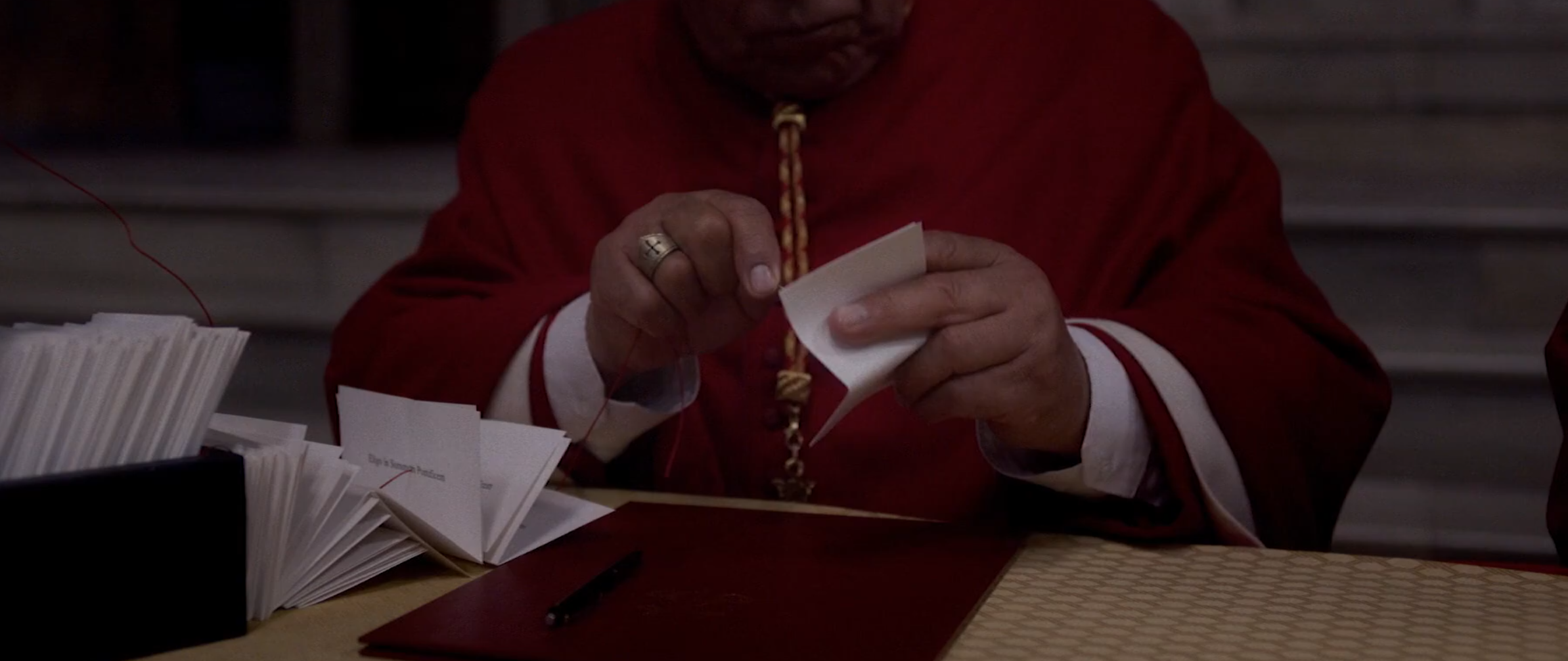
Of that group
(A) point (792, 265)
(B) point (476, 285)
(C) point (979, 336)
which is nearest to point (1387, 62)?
(A) point (792, 265)

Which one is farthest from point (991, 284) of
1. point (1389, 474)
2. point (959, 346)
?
point (1389, 474)

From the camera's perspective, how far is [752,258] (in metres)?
0.94

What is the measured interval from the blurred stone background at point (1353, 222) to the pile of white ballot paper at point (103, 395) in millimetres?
1741

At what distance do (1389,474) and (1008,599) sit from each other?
60.0 inches

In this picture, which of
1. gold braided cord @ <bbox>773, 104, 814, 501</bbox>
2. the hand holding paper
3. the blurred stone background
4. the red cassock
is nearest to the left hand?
the hand holding paper

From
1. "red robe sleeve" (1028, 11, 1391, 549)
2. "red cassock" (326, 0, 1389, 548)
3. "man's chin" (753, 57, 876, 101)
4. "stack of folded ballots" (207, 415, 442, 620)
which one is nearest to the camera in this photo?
"stack of folded ballots" (207, 415, 442, 620)

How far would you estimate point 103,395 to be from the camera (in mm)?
720

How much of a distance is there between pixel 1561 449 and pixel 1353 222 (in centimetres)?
127

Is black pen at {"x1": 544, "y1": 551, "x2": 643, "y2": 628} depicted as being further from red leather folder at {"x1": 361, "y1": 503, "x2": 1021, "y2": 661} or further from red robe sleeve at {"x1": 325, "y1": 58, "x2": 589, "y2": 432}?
red robe sleeve at {"x1": 325, "y1": 58, "x2": 589, "y2": 432}

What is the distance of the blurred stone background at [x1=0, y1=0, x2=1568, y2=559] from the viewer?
2102 mm

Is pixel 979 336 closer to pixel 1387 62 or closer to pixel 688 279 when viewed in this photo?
pixel 688 279

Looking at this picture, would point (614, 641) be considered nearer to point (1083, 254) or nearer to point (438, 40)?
point (1083, 254)

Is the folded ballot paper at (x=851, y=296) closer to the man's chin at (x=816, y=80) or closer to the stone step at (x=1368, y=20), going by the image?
the man's chin at (x=816, y=80)

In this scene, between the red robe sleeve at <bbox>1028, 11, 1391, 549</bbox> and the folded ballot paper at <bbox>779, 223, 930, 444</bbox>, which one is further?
the red robe sleeve at <bbox>1028, 11, 1391, 549</bbox>
